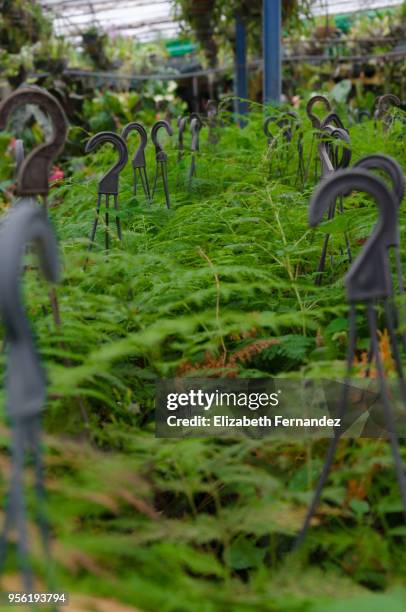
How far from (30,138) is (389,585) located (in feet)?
19.8

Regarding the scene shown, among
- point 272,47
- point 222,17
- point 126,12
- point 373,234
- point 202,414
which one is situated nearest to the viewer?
point 373,234

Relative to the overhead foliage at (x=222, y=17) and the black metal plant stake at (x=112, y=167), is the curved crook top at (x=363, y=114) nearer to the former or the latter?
the overhead foliage at (x=222, y=17)

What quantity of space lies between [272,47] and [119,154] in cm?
307

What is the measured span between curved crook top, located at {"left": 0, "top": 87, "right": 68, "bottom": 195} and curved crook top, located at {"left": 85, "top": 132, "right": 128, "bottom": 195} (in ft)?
1.41

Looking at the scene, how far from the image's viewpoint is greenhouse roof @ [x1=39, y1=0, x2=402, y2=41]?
41.6 feet

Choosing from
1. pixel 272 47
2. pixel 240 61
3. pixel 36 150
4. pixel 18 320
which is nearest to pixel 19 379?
pixel 18 320

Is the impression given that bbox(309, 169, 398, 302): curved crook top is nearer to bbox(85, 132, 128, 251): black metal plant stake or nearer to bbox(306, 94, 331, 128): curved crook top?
bbox(85, 132, 128, 251): black metal plant stake

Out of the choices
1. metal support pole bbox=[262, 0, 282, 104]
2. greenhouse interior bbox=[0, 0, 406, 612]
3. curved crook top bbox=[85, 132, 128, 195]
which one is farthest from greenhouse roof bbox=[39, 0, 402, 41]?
greenhouse interior bbox=[0, 0, 406, 612]

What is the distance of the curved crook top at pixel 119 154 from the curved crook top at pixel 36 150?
429mm

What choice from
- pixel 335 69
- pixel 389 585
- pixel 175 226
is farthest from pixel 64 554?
pixel 335 69

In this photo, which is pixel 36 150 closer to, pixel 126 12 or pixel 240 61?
pixel 240 61

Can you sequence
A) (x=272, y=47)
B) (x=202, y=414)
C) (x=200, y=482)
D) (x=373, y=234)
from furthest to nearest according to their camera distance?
(x=272, y=47) < (x=202, y=414) < (x=200, y=482) < (x=373, y=234)

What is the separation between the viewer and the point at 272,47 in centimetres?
432

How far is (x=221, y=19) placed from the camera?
19.2ft
